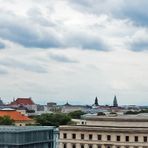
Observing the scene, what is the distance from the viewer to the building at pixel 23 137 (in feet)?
389

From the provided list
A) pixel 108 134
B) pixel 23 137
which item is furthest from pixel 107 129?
pixel 23 137

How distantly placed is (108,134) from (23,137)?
58.9 feet

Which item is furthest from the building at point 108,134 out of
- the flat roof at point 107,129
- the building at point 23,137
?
the building at point 23,137

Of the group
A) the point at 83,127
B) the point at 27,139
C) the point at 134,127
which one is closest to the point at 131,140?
the point at 134,127

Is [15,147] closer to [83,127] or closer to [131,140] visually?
[83,127]

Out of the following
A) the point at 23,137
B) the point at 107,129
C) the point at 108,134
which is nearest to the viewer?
the point at 107,129

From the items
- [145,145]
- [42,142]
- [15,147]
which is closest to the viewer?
[145,145]

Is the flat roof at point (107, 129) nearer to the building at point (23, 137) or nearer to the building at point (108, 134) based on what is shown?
the building at point (108, 134)

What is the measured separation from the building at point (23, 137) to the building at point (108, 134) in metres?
7.50

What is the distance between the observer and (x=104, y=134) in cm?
11425

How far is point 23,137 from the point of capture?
120m

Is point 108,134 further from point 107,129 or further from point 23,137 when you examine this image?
point 23,137

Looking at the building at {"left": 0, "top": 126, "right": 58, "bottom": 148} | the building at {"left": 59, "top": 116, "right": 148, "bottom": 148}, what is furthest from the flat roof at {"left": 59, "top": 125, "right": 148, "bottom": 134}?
the building at {"left": 0, "top": 126, "right": 58, "bottom": 148}

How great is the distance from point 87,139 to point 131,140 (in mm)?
9114
